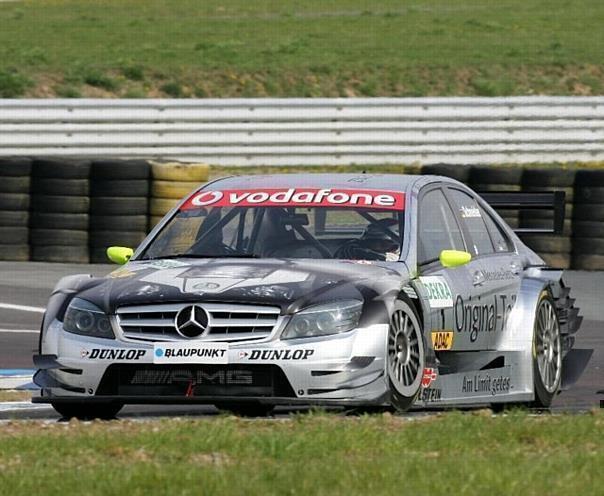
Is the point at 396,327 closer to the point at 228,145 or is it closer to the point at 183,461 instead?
the point at 183,461

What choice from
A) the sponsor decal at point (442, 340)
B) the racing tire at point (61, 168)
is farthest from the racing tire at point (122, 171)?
the sponsor decal at point (442, 340)

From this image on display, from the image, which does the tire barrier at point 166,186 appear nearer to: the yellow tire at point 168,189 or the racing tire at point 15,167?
the yellow tire at point 168,189

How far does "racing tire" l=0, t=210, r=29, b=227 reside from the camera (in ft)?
60.7

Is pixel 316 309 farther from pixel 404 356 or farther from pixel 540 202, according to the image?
pixel 540 202

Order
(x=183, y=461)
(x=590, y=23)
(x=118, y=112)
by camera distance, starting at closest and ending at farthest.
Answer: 1. (x=183, y=461)
2. (x=118, y=112)
3. (x=590, y=23)

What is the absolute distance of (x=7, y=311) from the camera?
1536cm

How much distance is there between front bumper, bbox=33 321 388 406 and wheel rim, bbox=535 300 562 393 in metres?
1.73

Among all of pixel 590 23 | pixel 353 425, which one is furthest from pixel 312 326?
pixel 590 23

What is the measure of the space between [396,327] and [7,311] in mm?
7488

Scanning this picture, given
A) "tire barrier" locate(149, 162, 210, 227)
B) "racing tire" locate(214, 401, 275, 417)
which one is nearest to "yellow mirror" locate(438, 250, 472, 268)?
"racing tire" locate(214, 401, 275, 417)

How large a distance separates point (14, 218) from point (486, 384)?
10.0 meters

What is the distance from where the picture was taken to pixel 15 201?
18469 mm

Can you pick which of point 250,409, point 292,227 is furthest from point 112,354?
point 292,227

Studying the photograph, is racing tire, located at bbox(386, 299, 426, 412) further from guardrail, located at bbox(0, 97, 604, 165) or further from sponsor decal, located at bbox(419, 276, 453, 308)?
guardrail, located at bbox(0, 97, 604, 165)
